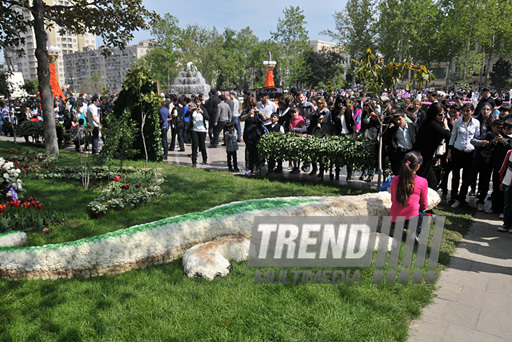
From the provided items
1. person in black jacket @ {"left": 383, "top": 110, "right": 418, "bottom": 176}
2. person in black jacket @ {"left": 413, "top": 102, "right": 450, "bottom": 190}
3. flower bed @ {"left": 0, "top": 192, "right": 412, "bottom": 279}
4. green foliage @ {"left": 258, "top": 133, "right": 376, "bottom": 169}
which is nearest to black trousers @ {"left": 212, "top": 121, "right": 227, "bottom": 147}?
green foliage @ {"left": 258, "top": 133, "right": 376, "bottom": 169}

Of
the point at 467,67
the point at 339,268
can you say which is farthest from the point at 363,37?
the point at 339,268

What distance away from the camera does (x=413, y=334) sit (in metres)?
3.60

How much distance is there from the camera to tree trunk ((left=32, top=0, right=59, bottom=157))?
1133 cm

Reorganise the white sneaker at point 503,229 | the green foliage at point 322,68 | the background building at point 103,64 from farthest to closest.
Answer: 1. the background building at point 103,64
2. the green foliage at point 322,68
3. the white sneaker at point 503,229

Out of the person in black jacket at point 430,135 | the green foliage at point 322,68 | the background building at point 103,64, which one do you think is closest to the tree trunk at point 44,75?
the person in black jacket at point 430,135

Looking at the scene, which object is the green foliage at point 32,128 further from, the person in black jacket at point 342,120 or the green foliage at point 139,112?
the person in black jacket at point 342,120

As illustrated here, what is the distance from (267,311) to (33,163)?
9.43 m

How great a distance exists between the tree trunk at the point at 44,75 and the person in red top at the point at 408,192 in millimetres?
10810

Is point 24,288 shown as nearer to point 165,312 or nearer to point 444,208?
point 165,312

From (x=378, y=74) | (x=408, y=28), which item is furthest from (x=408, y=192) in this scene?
(x=408, y=28)

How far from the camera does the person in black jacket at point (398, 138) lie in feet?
23.9

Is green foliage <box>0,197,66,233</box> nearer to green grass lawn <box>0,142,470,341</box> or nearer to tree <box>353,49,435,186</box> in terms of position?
green grass lawn <box>0,142,470,341</box>

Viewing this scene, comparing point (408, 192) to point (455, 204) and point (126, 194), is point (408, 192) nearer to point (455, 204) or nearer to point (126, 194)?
point (455, 204)

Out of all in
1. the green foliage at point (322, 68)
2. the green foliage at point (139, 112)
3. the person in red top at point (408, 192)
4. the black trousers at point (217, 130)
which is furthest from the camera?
the green foliage at point (322, 68)
